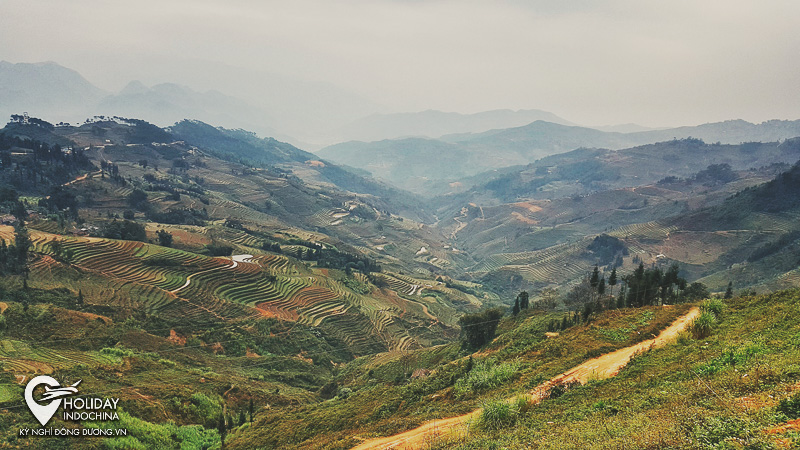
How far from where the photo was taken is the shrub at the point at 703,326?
18.6m

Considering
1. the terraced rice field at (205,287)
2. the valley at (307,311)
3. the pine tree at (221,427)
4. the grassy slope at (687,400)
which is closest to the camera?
the grassy slope at (687,400)

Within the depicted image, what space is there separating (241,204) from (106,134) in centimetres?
8848

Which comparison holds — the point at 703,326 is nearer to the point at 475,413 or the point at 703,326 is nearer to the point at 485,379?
the point at 485,379

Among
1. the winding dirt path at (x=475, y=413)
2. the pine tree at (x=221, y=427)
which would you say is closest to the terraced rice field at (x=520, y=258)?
the winding dirt path at (x=475, y=413)

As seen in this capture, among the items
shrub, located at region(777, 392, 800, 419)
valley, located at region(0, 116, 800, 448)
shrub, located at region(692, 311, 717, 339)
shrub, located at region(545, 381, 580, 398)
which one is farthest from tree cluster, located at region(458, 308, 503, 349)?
shrub, located at region(777, 392, 800, 419)

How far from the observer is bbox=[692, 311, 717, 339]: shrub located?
1856 centimetres

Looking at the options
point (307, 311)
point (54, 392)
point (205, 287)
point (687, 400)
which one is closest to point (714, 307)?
point (687, 400)

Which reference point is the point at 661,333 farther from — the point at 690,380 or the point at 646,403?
the point at 646,403

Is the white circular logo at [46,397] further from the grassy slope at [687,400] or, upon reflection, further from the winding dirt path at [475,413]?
the grassy slope at [687,400]

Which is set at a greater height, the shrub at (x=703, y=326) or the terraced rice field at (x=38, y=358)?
the shrub at (x=703, y=326)

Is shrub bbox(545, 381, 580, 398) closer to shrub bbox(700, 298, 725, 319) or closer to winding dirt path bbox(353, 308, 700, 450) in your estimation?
winding dirt path bbox(353, 308, 700, 450)

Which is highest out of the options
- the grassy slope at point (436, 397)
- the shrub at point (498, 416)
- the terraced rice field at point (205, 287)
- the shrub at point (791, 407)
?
the shrub at point (791, 407)

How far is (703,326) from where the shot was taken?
734 inches

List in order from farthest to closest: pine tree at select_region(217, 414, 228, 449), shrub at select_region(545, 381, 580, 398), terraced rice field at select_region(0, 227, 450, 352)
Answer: terraced rice field at select_region(0, 227, 450, 352) → pine tree at select_region(217, 414, 228, 449) → shrub at select_region(545, 381, 580, 398)
